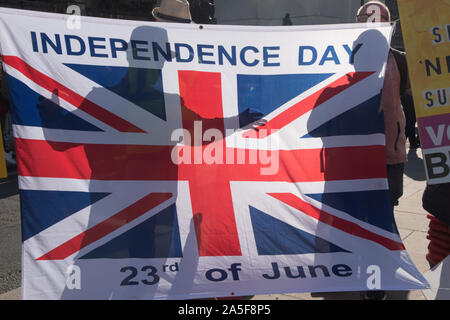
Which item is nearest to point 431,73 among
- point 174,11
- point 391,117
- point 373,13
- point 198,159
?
point 391,117

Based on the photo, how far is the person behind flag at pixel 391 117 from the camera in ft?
9.70

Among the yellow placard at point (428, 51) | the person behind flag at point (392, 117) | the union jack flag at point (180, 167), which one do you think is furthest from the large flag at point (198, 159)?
the yellow placard at point (428, 51)

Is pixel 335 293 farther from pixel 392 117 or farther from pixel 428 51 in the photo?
pixel 428 51

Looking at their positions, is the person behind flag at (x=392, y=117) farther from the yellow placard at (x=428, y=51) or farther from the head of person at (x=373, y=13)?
the yellow placard at (x=428, y=51)

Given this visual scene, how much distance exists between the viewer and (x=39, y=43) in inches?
100.0

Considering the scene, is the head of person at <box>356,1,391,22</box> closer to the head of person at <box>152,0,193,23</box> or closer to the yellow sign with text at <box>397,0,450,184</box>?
the yellow sign with text at <box>397,0,450,184</box>

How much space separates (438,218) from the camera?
108 inches

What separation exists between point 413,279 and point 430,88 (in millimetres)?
1154

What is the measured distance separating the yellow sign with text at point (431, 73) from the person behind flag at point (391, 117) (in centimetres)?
44

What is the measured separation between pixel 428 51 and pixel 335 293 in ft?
6.14
